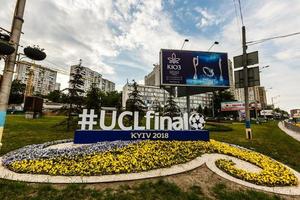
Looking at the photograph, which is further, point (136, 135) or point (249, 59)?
point (249, 59)

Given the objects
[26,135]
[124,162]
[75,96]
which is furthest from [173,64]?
[26,135]

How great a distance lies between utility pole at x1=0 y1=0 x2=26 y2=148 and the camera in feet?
18.9

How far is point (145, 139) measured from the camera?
902cm

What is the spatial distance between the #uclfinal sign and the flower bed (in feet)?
3.76

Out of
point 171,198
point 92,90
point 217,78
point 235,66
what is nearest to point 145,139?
point 171,198

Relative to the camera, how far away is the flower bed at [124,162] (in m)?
5.51

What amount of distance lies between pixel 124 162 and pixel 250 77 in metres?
11.6

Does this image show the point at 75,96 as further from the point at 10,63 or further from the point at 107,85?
the point at 107,85

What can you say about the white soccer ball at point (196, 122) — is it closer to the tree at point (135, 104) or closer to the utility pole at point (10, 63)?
the utility pole at point (10, 63)

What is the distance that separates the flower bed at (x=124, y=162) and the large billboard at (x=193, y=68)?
590cm

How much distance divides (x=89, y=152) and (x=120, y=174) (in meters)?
1.99

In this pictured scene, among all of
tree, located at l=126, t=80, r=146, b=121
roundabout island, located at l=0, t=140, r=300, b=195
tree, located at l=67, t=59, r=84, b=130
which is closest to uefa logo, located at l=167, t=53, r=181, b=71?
roundabout island, located at l=0, t=140, r=300, b=195

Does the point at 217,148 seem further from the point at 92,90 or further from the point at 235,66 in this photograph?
the point at 92,90

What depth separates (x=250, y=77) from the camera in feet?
42.6
